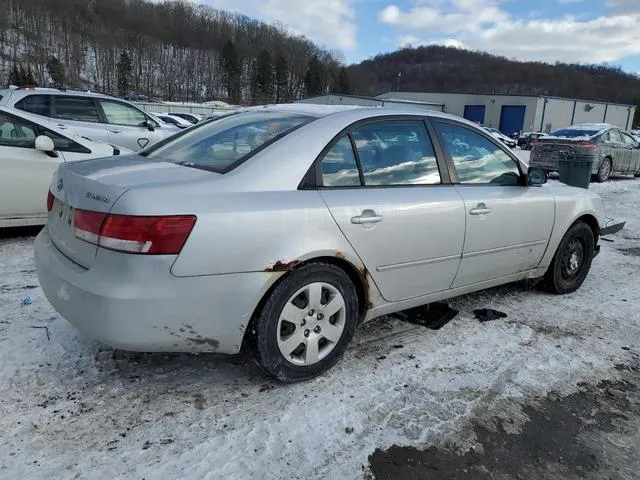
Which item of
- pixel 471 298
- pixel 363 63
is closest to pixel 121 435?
pixel 471 298

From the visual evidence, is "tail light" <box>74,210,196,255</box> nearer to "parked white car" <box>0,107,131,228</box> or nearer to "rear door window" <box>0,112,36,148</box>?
"parked white car" <box>0,107,131,228</box>

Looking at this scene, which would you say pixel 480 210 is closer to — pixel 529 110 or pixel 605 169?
pixel 605 169

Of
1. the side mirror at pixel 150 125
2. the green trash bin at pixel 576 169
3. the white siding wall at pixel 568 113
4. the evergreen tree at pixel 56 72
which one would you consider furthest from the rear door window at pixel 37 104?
the evergreen tree at pixel 56 72

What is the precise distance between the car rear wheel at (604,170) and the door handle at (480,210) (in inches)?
486

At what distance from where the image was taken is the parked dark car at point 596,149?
1293 centimetres

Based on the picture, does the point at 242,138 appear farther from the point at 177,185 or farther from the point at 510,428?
the point at 510,428

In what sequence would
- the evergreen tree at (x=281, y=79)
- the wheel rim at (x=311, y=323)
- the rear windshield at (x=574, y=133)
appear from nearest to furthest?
the wheel rim at (x=311, y=323) → the rear windshield at (x=574, y=133) → the evergreen tree at (x=281, y=79)

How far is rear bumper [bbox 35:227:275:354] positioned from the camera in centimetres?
231

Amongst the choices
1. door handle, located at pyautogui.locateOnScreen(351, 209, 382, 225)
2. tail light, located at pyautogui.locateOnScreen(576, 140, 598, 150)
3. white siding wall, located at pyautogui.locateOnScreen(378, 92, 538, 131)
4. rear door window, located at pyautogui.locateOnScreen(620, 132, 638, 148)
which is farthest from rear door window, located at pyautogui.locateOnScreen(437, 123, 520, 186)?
white siding wall, located at pyautogui.locateOnScreen(378, 92, 538, 131)

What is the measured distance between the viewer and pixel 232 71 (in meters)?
114

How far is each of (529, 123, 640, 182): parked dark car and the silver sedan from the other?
1035 cm

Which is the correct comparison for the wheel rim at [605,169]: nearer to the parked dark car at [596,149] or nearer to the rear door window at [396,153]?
the parked dark car at [596,149]

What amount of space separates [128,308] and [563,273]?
3825 mm

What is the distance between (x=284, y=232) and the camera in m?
2.57
